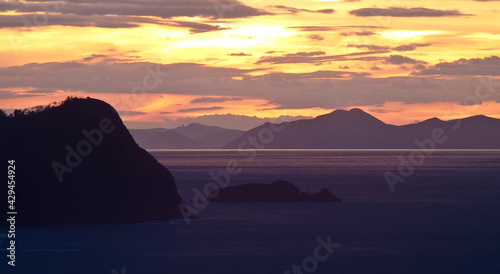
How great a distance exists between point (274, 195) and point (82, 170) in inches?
1167

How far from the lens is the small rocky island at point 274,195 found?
84625mm

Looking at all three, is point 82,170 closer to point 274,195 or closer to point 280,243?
point 280,243

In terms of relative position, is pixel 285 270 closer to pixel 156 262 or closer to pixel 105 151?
pixel 156 262

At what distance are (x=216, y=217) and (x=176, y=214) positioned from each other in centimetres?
425

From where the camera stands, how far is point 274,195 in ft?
279

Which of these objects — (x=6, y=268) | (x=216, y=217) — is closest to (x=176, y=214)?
(x=216, y=217)

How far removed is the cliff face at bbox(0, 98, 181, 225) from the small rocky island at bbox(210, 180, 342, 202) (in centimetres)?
2166

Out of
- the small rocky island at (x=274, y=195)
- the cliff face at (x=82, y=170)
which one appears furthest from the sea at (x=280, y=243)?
the small rocky island at (x=274, y=195)

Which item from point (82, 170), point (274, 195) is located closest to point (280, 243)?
point (82, 170)

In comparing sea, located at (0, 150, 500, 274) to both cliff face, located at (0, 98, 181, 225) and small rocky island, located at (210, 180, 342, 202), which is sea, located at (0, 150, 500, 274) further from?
small rocky island, located at (210, 180, 342, 202)

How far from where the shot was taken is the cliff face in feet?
192

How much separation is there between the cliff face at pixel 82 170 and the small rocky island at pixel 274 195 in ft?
71.1

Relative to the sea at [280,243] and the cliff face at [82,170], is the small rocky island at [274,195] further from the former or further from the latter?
the cliff face at [82,170]

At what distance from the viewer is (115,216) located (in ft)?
197
